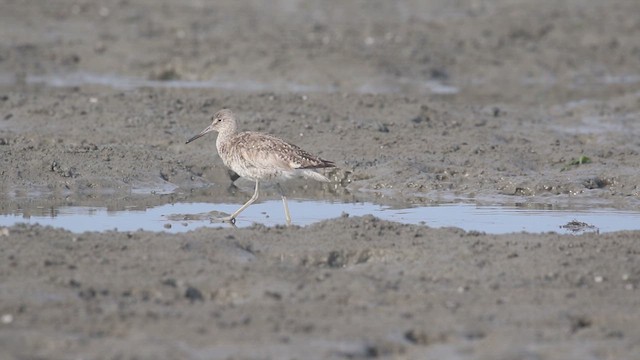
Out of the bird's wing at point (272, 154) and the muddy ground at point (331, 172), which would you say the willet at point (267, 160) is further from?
the muddy ground at point (331, 172)

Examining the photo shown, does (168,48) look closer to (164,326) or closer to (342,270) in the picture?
(342,270)

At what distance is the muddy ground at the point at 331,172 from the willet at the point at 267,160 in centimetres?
82

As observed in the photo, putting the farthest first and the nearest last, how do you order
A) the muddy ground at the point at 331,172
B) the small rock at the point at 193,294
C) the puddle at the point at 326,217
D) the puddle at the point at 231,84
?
1. the puddle at the point at 231,84
2. the puddle at the point at 326,217
3. the small rock at the point at 193,294
4. the muddy ground at the point at 331,172

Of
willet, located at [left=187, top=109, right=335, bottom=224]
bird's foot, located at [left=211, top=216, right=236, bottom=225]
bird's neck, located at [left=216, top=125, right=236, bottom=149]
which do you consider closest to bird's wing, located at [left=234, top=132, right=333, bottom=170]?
willet, located at [left=187, top=109, right=335, bottom=224]

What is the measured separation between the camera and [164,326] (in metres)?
7.46

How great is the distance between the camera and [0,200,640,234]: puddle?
11102 millimetres

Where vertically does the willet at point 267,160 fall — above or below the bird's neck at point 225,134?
below

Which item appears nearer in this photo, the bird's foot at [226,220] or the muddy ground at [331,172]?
the muddy ground at [331,172]

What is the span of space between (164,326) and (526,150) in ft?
25.7

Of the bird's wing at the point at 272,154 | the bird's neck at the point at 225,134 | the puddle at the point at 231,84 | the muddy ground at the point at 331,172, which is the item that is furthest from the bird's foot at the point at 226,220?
the puddle at the point at 231,84

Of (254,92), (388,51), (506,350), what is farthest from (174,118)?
(506,350)

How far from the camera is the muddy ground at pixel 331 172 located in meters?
7.57

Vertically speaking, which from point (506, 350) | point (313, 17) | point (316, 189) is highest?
point (313, 17)

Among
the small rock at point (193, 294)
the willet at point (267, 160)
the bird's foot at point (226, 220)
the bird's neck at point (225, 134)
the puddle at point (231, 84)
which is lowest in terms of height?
the small rock at point (193, 294)
